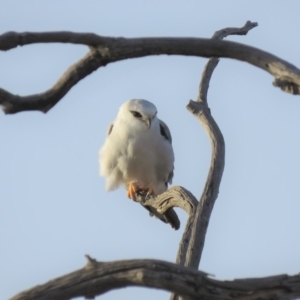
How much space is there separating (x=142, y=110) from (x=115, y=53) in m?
7.61

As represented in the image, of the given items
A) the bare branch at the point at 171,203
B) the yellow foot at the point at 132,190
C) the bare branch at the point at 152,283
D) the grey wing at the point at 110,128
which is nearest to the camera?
the bare branch at the point at 152,283

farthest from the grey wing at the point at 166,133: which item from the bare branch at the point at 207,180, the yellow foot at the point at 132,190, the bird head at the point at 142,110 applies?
the bare branch at the point at 207,180

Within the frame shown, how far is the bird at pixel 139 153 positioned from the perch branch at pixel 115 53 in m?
7.20

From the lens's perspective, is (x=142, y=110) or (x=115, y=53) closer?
(x=115, y=53)

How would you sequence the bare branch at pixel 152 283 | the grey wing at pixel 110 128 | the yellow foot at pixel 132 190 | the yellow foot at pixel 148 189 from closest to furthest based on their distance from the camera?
the bare branch at pixel 152 283 < the yellow foot at pixel 132 190 < the yellow foot at pixel 148 189 < the grey wing at pixel 110 128

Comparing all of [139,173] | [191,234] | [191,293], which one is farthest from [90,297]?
[139,173]

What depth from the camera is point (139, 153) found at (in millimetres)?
13188

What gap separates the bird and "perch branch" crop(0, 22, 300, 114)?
23.6 feet

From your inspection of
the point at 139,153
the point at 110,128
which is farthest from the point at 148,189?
the point at 110,128

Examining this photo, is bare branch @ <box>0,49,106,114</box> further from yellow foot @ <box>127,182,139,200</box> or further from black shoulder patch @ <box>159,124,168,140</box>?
black shoulder patch @ <box>159,124,168,140</box>

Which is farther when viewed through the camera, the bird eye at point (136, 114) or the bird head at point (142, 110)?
the bird eye at point (136, 114)

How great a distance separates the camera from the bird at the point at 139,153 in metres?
13.2

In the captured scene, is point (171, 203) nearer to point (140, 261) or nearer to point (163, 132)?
point (163, 132)

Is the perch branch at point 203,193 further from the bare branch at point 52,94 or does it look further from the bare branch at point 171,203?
the bare branch at point 52,94
